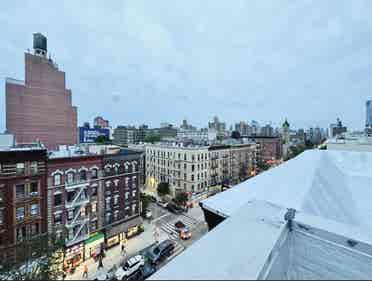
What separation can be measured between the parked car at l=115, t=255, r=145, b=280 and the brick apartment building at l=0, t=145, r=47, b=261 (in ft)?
20.0

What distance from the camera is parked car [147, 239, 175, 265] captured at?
1489 cm

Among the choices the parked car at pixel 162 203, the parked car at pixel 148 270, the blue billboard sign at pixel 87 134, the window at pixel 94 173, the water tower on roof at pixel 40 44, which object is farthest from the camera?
the water tower on roof at pixel 40 44

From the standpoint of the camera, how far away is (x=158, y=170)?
1281 inches

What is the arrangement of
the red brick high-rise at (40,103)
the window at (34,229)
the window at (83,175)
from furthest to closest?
the red brick high-rise at (40,103), the window at (83,175), the window at (34,229)

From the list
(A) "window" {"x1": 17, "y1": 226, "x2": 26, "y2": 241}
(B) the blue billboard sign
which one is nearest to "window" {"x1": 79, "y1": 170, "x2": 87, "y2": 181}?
(A) "window" {"x1": 17, "y1": 226, "x2": 26, "y2": 241}

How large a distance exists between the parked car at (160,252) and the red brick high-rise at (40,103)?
2830 centimetres

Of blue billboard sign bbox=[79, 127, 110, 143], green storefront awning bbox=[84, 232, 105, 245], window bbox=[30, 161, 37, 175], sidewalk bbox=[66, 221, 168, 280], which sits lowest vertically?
sidewalk bbox=[66, 221, 168, 280]

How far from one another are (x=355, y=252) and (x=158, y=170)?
31772 millimetres

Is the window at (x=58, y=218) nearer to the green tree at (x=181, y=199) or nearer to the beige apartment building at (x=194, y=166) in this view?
the green tree at (x=181, y=199)

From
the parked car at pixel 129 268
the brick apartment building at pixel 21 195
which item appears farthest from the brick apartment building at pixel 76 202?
the parked car at pixel 129 268

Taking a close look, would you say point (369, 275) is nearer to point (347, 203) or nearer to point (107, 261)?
point (347, 203)

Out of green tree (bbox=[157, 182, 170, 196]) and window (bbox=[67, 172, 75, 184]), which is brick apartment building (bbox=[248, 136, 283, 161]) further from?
window (bbox=[67, 172, 75, 184])

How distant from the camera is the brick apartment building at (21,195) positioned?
11.9 metres

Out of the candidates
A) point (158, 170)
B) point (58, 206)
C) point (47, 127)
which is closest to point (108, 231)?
point (58, 206)
